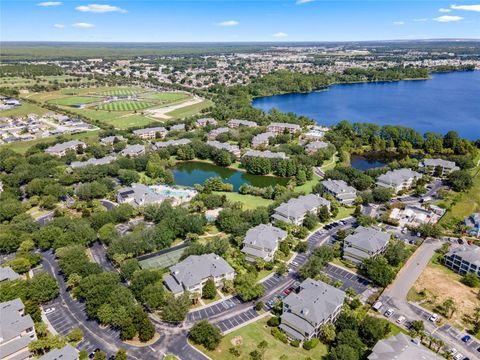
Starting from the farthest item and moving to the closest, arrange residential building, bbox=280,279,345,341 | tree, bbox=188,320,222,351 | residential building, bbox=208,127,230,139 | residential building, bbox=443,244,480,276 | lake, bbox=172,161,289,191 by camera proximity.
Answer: residential building, bbox=208,127,230,139 < lake, bbox=172,161,289,191 < residential building, bbox=443,244,480,276 < residential building, bbox=280,279,345,341 < tree, bbox=188,320,222,351

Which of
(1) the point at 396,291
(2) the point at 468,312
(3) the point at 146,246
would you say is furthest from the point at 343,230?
(3) the point at 146,246

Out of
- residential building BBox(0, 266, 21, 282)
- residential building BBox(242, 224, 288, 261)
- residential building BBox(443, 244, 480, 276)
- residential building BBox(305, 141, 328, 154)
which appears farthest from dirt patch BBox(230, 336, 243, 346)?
residential building BBox(305, 141, 328, 154)

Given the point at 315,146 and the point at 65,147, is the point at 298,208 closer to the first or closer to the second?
the point at 315,146

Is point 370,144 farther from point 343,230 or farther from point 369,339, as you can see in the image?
point 369,339

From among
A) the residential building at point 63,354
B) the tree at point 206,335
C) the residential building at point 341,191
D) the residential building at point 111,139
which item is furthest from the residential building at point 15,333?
the residential building at point 111,139

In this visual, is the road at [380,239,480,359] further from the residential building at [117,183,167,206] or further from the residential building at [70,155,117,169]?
the residential building at [70,155,117,169]

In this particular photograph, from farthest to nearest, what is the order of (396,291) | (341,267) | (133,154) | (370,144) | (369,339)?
(370,144)
(133,154)
(341,267)
(396,291)
(369,339)
